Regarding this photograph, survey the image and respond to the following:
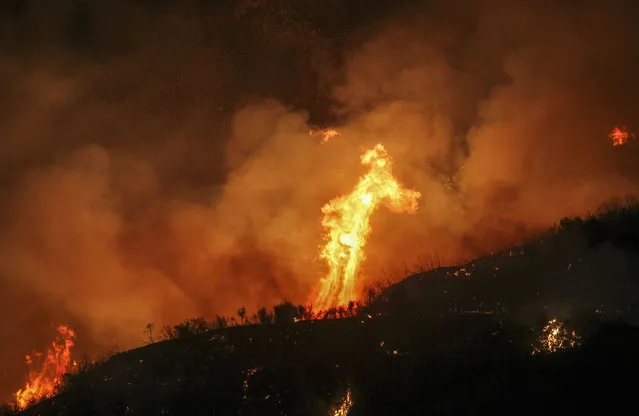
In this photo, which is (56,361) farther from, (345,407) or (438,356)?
(438,356)

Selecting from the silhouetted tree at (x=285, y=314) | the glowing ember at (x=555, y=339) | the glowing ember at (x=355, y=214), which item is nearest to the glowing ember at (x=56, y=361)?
the glowing ember at (x=355, y=214)

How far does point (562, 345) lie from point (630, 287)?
167 centimetres

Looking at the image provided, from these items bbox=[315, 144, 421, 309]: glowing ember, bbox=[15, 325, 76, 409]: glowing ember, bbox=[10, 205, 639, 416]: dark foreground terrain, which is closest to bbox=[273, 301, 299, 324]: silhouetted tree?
bbox=[10, 205, 639, 416]: dark foreground terrain

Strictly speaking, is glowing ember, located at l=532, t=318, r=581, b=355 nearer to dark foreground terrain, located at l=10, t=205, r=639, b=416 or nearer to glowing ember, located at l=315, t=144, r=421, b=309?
dark foreground terrain, located at l=10, t=205, r=639, b=416

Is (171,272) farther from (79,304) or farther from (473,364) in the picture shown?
(473,364)

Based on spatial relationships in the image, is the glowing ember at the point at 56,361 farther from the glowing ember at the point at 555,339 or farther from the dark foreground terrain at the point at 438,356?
the glowing ember at the point at 555,339

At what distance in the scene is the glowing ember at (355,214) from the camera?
731 inches

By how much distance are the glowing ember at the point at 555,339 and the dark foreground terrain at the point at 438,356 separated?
74 millimetres

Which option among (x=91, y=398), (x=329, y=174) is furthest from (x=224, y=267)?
(x=91, y=398)

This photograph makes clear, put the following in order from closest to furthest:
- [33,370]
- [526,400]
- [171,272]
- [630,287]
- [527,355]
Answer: [526,400]
[527,355]
[630,287]
[33,370]
[171,272]

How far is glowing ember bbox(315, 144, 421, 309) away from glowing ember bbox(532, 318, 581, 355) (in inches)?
366

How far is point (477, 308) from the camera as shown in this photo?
10055 mm

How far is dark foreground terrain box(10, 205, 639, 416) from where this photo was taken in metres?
8.10

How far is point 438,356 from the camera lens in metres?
8.96
